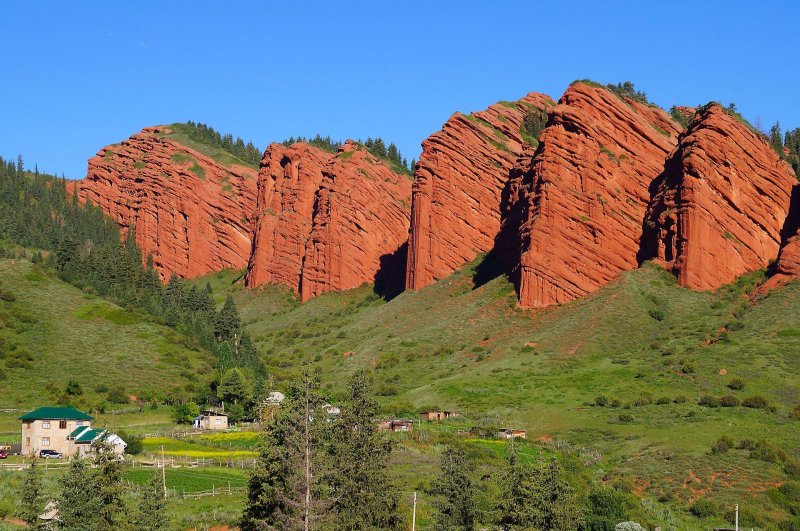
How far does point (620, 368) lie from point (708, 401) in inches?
595

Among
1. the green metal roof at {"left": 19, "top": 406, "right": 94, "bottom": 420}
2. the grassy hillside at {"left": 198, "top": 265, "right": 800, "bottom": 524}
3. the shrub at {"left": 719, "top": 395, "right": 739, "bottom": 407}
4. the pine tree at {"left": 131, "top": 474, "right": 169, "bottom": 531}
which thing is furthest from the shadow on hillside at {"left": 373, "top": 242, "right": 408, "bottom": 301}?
the pine tree at {"left": 131, "top": 474, "right": 169, "bottom": 531}

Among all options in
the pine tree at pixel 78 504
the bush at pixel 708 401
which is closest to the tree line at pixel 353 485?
the pine tree at pixel 78 504

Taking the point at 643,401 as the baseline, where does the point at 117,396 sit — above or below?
below

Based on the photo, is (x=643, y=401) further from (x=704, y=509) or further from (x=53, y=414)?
(x=53, y=414)

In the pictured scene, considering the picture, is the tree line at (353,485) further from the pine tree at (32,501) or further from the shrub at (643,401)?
the shrub at (643,401)

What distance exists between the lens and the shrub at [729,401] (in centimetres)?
10075

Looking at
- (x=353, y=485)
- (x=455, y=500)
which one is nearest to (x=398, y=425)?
(x=455, y=500)

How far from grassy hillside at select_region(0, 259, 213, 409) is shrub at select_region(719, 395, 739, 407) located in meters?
52.3

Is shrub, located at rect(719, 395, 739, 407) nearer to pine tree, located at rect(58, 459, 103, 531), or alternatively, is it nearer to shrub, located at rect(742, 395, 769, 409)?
shrub, located at rect(742, 395, 769, 409)

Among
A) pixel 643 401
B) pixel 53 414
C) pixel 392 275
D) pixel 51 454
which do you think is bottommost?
pixel 51 454

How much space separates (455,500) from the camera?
5797cm

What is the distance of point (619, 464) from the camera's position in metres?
86.4

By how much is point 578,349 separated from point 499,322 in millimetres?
17498

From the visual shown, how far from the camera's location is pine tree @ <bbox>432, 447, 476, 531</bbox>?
57500 millimetres
